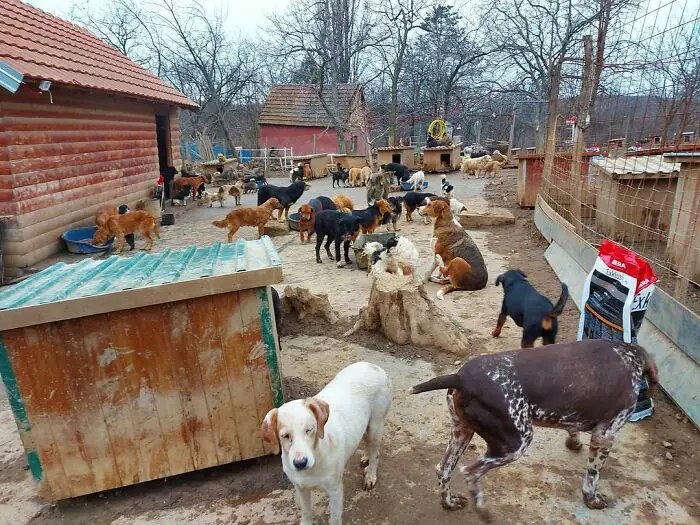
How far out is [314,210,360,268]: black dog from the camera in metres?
8.72

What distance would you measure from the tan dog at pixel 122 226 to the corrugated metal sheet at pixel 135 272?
20.5 feet

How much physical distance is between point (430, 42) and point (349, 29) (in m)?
6.18

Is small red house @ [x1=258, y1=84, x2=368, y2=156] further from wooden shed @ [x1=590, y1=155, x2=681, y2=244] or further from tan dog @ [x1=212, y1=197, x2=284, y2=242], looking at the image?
wooden shed @ [x1=590, y1=155, x2=681, y2=244]

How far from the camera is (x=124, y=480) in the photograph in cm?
316

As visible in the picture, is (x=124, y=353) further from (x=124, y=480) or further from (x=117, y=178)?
(x=117, y=178)

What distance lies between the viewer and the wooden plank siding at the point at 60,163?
8359 millimetres

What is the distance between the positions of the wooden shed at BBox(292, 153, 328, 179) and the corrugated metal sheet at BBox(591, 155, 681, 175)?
17.9m

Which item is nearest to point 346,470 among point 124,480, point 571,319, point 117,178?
point 124,480

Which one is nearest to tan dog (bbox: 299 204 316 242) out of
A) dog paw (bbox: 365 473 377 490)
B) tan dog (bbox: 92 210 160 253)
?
tan dog (bbox: 92 210 160 253)

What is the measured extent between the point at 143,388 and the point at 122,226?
25.6 ft

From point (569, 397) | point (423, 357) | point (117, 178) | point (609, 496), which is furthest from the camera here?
point (117, 178)

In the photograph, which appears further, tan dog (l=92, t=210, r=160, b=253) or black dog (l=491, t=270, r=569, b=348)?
tan dog (l=92, t=210, r=160, b=253)

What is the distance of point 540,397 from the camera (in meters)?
2.61

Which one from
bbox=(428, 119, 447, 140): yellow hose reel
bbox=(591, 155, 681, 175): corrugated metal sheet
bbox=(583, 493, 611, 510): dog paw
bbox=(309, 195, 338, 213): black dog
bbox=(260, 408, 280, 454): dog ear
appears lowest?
bbox=(583, 493, 611, 510): dog paw
